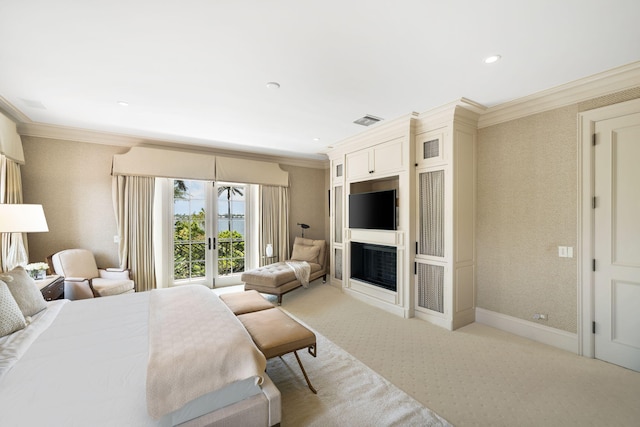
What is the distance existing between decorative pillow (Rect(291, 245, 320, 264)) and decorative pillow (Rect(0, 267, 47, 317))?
3.64 metres

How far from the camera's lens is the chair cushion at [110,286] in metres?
3.49

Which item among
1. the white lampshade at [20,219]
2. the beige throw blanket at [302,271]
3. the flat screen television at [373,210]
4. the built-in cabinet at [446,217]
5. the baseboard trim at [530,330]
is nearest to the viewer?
the white lampshade at [20,219]

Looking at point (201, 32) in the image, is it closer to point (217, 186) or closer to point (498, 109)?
point (498, 109)

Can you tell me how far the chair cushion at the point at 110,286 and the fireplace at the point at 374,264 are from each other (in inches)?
132

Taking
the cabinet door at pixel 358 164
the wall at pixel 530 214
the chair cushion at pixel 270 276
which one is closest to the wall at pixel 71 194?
the chair cushion at pixel 270 276

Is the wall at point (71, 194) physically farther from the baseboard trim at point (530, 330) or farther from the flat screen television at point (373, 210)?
the baseboard trim at point (530, 330)

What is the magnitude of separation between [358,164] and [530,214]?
2.38 meters

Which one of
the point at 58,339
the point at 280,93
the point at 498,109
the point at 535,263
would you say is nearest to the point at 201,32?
the point at 280,93

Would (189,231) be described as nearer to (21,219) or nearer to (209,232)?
(209,232)

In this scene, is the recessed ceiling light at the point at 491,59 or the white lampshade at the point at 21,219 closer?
the recessed ceiling light at the point at 491,59

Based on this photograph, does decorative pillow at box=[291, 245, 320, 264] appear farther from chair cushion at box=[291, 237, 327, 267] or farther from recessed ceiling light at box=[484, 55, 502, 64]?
recessed ceiling light at box=[484, 55, 502, 64]

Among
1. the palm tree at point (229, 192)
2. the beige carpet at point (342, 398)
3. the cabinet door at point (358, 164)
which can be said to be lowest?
the beige carpet at point (342, 398)

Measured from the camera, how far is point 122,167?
4.23 metres

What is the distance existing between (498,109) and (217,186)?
458cm
